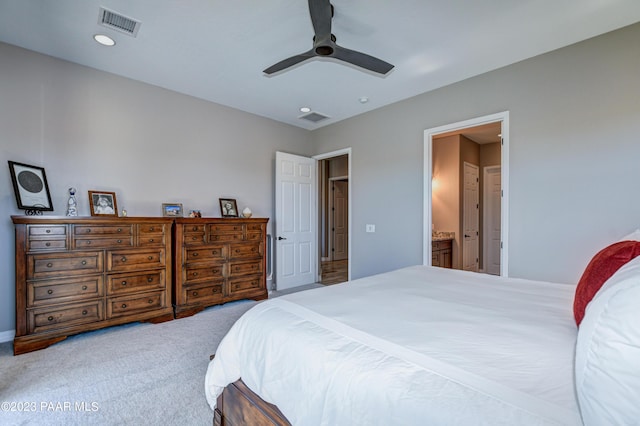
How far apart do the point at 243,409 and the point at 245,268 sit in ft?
8.98

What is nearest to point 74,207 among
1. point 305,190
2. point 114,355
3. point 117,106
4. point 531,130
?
point 117,106

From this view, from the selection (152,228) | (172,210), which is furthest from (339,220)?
A: (152,228)

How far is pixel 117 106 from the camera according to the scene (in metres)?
3.35

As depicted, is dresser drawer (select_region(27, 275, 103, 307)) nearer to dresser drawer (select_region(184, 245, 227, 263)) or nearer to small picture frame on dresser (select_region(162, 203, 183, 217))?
dresser drawer (select_region(184, 245, 227, 263))

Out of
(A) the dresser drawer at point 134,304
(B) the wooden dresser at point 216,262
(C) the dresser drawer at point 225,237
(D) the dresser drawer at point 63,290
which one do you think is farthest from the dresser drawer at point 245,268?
(D) the dresser drawer at point 63,290

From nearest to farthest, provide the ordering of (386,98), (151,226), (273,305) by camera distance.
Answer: (273,305) < (151,226) < (386,98)

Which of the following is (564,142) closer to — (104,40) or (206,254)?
(206,254)

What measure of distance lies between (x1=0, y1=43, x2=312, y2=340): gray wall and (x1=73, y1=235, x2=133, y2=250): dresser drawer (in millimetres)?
526

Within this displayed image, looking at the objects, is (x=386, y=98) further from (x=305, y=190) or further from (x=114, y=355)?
(x=114, y=355)

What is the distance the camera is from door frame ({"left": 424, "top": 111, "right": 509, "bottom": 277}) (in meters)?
3.00

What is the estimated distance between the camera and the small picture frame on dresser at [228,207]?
163 inches

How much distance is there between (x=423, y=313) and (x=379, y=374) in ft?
1.90

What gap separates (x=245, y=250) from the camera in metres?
3.96

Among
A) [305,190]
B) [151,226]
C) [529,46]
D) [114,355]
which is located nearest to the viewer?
[114,355]
